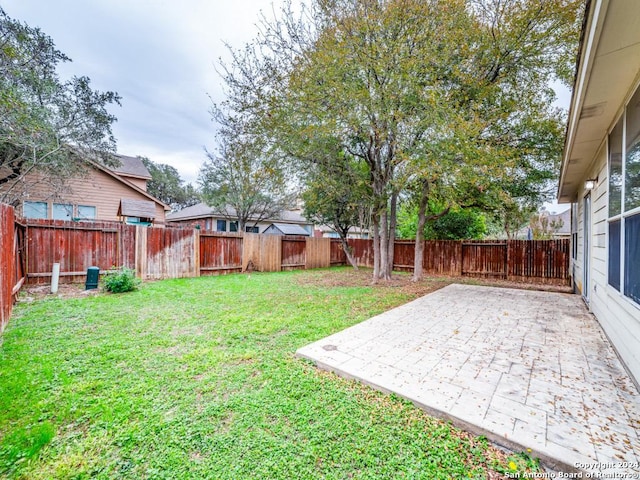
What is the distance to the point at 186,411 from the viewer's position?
2141 mm

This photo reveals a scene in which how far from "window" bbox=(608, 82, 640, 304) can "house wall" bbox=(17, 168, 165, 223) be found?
1532cm

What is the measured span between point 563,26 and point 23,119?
513 inches

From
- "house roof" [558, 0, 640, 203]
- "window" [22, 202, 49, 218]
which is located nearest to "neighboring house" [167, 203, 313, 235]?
"window" [22, 202, 49, 218]

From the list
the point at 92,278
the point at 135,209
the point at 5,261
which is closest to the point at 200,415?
the point at 5,261

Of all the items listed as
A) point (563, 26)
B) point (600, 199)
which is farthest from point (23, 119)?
point (563, 26)

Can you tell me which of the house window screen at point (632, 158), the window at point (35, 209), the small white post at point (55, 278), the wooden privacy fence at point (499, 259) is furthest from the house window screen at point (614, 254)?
the window at point (35, 209)

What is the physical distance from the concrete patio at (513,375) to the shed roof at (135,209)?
11892mm

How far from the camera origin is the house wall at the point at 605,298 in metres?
2.63

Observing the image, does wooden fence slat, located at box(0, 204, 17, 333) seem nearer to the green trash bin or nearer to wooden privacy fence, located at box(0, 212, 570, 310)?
wooden privacy fence, located at box(0, 212, 570, 310)

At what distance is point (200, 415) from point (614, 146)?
5.16 metres

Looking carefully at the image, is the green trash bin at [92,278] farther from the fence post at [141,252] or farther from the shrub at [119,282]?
the fence post at [141,252]

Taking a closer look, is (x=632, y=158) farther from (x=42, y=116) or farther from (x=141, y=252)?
(x=42, y=116)

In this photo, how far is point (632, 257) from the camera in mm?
2617

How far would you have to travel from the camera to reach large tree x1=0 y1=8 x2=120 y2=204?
6.73m
